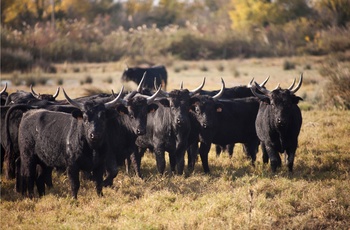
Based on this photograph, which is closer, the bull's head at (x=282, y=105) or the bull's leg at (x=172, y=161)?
the bull's head at (x=282, y=105)

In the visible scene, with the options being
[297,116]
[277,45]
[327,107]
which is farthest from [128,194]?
[277,45]

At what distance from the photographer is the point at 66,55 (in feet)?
104

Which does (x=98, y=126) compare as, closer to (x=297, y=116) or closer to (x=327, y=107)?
(x=297, y=116)

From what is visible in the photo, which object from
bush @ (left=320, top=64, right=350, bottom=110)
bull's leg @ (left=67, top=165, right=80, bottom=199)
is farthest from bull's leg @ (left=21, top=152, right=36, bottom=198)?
bush @ (left=320, top=64, right=350, bottom=110)

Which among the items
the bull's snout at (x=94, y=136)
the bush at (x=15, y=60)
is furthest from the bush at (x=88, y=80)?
the bull's snout at (x=94, y=136)

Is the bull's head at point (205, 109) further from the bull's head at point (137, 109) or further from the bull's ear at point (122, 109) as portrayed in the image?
the bull's ear at point (122, 109)

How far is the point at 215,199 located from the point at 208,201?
118 millimetres

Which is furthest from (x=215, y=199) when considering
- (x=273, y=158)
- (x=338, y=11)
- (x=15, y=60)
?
(x=338, y=11)

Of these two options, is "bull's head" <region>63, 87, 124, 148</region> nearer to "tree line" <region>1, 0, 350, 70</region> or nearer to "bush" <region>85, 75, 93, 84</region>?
"bush" <region>85, 75, 93, 84</region>

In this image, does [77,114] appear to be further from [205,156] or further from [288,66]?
[288,66]

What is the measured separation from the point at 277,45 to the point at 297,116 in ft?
86.3

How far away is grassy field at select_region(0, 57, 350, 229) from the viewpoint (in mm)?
7281

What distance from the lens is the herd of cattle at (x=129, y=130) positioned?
869 cm

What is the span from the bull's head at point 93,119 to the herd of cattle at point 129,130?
0.05ft
